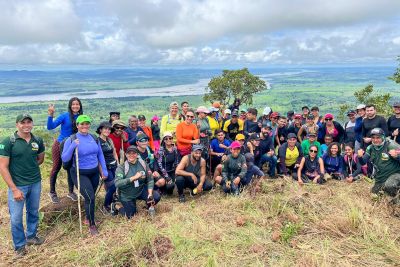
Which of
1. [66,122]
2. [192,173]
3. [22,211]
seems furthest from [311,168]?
[22,211]

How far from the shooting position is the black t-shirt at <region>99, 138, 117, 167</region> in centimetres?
614

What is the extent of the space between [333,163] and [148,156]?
483cm

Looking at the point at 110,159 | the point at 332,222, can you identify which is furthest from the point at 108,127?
the point at 332,222

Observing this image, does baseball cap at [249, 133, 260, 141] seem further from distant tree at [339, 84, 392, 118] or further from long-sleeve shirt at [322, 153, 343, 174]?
distant tree at [339, 84, 392, 118]

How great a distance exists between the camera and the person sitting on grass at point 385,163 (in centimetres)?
601

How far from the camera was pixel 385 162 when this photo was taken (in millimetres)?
6223

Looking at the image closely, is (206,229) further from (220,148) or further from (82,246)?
(220,148)

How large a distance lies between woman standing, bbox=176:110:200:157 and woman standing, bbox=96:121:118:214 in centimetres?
169

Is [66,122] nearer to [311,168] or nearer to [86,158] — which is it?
[86,158]

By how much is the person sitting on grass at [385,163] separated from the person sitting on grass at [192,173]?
3.62m

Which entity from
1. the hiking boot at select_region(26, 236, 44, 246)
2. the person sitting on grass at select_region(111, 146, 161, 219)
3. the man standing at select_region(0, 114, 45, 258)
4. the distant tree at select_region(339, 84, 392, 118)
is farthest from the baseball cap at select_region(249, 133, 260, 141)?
the distant tree at select_region(339, 84, 392, 118)

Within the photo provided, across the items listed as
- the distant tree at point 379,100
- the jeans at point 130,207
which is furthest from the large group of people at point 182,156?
the distant tree at point 379,100

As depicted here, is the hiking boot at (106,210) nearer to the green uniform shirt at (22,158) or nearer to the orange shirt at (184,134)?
the green uniform shirt at (22,158)

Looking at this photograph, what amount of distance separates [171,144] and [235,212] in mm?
2256
